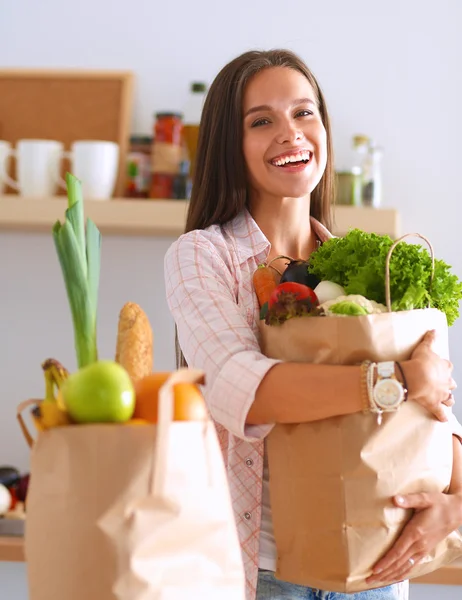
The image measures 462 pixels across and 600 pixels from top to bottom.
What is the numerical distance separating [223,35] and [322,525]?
183cm

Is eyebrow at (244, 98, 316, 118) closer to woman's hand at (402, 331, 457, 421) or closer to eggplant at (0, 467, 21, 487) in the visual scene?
woman's hand at (402, 331, 457, 421)

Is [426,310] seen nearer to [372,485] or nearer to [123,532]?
[372,485]

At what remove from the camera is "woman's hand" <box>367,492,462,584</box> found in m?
1.07

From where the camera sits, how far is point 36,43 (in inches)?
103

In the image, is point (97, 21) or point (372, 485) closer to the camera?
point (372, 485)

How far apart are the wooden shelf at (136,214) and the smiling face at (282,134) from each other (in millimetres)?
973

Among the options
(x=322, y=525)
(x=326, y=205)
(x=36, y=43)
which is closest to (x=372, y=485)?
(x=322, y=525)

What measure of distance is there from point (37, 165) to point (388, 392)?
163 cm

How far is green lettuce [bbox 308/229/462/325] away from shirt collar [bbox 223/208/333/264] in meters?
0.15

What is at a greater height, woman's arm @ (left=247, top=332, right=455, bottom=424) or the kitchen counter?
woman's arm @ (left=247, top=332, right=455, bottom=424)

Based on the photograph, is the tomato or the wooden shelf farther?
the wooden shelf

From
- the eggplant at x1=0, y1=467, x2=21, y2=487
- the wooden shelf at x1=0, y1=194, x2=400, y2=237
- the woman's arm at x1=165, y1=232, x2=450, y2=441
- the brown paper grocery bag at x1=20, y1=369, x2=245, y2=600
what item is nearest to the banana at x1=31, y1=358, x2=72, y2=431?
the brown paper grocery bag at x1=20, y1=369, x2=245, y2=600

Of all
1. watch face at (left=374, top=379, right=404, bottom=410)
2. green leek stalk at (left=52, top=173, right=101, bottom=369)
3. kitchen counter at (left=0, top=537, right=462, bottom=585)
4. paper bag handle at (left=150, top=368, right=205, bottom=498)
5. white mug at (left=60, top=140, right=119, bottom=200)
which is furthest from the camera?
white mug at (left=60, top=140, right=119, bottom=200)

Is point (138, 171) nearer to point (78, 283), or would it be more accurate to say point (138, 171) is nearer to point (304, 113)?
point (304, 113)
